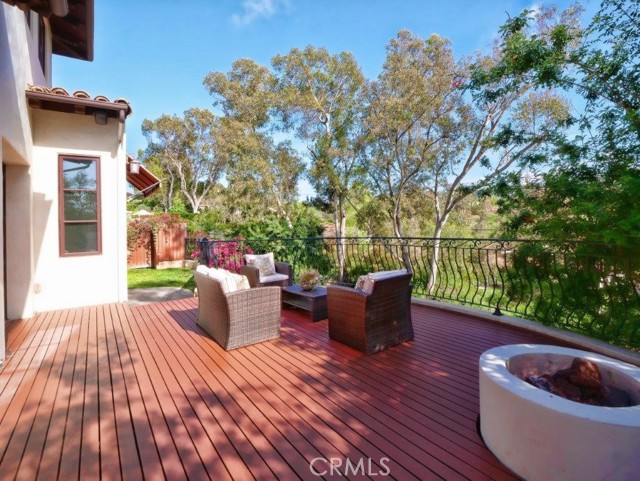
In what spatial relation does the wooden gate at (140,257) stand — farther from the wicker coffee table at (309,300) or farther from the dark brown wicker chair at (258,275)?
the wicker coffee table at (309,300)

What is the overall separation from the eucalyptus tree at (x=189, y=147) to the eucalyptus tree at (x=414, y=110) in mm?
9705

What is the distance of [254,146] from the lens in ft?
50.8

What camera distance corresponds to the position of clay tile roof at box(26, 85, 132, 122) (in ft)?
13.8

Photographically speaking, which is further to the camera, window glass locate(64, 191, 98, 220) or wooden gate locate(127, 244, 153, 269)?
wooden gate locate(127, 244, 153, 269)

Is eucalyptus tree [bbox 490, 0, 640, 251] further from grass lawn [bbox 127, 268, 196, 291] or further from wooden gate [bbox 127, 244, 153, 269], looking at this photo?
wooden gate [bbox 127, 244, 153, 269]

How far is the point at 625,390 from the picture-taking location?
1790mm

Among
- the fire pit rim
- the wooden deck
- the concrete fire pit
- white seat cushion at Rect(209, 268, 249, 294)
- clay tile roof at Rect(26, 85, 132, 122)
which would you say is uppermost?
clay tile roof at Rect(26, 85, 132, 122)

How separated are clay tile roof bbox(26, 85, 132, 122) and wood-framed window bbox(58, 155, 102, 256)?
Result: 27.9 inches

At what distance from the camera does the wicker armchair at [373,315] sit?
3.19 metres

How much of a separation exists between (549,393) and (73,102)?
19.4 ft

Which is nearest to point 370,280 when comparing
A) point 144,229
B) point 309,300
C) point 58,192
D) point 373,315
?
point 373,315

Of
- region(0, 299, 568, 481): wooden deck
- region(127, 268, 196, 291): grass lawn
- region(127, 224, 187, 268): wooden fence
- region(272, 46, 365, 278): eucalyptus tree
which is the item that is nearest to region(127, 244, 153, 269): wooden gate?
region(127, 224, 187, 268): wooden fence

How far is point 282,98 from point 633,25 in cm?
1251

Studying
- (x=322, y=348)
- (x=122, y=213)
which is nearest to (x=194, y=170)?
(x=122, y=213)
